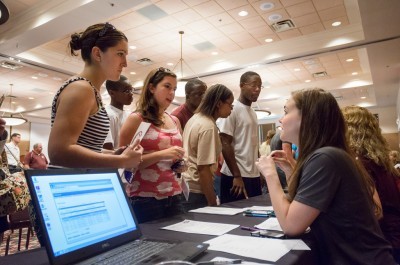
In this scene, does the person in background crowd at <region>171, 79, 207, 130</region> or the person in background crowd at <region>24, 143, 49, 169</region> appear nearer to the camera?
the person in background crowd at <region>171, 79, 207, 130</region>

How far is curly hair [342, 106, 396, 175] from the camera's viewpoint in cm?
164

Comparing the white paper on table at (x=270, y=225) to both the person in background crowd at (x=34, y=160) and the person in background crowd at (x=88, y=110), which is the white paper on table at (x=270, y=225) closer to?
the person in background crowd at (x=88, y=110)

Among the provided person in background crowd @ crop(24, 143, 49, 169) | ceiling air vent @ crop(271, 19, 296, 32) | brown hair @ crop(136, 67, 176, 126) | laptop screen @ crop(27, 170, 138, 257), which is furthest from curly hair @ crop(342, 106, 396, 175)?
person in background crowd @ crop(24, 143, 49, 169)

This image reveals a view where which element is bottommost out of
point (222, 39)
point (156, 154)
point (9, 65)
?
point (156, 154)

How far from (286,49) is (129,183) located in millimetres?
5836

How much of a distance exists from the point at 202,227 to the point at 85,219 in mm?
470

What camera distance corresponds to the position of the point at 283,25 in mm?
5613

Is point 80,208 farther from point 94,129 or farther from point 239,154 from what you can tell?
point 239,154

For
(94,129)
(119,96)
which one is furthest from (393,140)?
(94,129)

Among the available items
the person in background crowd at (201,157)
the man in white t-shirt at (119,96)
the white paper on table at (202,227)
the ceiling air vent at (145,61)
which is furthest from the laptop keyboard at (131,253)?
the ceiling air vent at (145,61)

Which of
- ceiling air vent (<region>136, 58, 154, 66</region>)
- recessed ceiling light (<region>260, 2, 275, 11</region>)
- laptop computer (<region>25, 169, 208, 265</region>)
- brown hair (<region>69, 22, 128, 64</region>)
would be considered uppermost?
ceiling air vent (<region>136, 58, 154, 66</region>)

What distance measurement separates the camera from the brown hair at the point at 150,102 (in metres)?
1.52

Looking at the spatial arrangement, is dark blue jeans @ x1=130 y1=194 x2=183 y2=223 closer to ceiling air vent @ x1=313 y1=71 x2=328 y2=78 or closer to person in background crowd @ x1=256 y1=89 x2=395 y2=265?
person in background crowd @ x1=256 y1=89 x2=395 y2=265

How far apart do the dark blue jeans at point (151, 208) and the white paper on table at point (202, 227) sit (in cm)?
19
